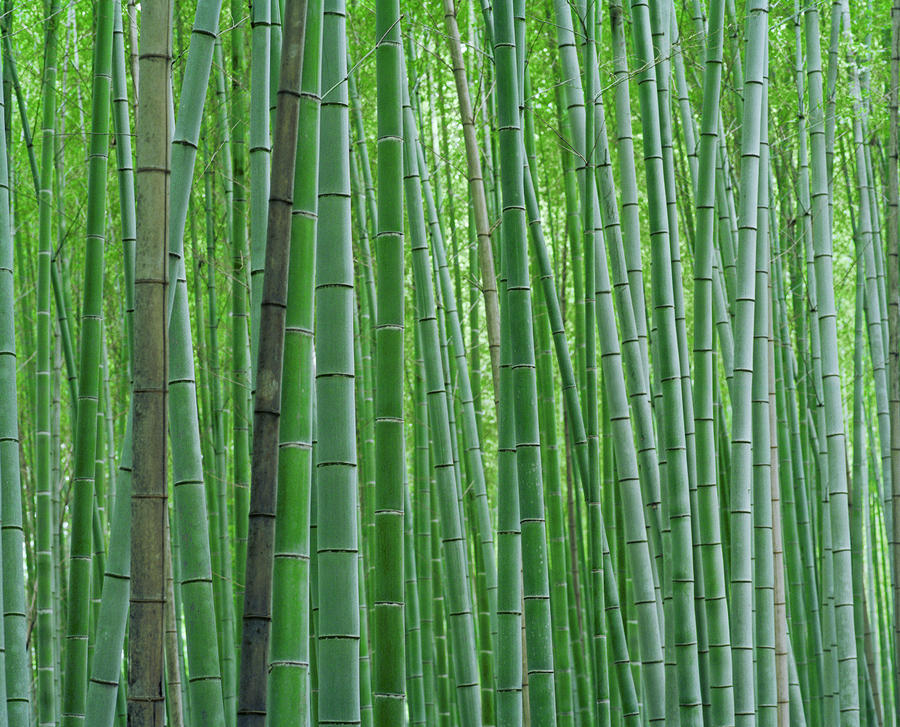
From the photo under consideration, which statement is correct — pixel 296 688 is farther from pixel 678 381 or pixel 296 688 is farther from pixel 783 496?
pixel 783 496

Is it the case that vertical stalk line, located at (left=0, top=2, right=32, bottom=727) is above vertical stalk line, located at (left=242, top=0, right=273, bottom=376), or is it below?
below

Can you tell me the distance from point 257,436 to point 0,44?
63.6 inches

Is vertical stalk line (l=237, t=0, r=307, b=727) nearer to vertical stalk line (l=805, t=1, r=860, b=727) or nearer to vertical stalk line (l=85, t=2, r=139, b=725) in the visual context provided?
vertical stalk line (l=85, t=2, r=139, b=725)

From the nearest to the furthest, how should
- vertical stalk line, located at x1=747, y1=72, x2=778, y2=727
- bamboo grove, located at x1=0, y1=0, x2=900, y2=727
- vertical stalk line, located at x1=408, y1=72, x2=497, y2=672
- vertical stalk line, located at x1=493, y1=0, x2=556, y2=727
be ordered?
1. bamboo grove, located at x1=0, y1=0, x2=900, y2=727
2. vertical stalk line, located at x1=493, y1=0, x2=556, y2=727
3. vertical stalk line, located at x1=747, y1=72, x2=778, y2=727
4. vertical stalk line, located at x1=408, y1=72, x2=497, y2=672

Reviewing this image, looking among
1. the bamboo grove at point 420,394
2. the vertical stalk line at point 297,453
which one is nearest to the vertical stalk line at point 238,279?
the bamboo grove at point 420,394

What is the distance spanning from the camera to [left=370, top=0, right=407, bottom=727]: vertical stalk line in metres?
1.28

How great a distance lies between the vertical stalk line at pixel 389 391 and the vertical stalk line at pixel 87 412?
0.59m

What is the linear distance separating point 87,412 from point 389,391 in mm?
678

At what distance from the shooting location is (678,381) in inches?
74.4

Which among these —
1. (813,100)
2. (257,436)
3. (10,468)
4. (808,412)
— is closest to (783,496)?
(808,412)

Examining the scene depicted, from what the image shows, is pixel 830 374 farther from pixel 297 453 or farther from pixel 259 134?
pixel 297 453

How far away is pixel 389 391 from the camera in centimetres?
131

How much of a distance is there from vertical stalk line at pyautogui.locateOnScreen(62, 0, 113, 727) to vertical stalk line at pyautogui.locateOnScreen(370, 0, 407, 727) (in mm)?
587

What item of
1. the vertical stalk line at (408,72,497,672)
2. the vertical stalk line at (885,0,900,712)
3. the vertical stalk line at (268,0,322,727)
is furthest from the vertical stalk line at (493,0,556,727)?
the vertical stalk line at (885,0,900,712)
